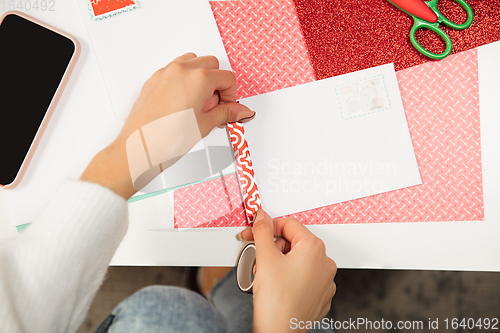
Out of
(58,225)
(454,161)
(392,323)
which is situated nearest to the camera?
(58,225)

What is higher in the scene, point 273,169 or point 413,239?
point 273,169

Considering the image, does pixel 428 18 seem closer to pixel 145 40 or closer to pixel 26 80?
pixel 145 40

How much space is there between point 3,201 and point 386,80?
0.78m

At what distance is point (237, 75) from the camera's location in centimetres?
61

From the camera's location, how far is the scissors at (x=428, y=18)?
59cm

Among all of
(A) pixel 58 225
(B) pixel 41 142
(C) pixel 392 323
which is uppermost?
(B) pixel 41 142

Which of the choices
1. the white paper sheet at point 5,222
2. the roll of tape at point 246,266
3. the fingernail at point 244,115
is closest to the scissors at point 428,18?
the fingernail at point 244,115

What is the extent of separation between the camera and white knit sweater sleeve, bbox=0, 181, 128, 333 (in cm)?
40

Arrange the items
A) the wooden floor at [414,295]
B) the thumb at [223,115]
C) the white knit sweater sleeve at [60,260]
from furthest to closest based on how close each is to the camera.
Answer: the wooden floor at [414,295]
the thumb at [223,115]
the white knit sweater sleeve at [60,260]

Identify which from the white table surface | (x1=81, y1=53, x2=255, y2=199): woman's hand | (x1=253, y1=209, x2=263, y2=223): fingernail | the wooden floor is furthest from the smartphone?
the wooden floor

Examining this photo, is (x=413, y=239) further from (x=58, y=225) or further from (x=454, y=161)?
(x=58, y=225)

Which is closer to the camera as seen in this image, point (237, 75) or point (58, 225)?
point (58, 225)

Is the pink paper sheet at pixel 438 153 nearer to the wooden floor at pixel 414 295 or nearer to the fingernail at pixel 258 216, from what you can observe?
the fingernail at pixel 258 216

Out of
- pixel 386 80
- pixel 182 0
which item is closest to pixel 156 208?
pixel 182 0
